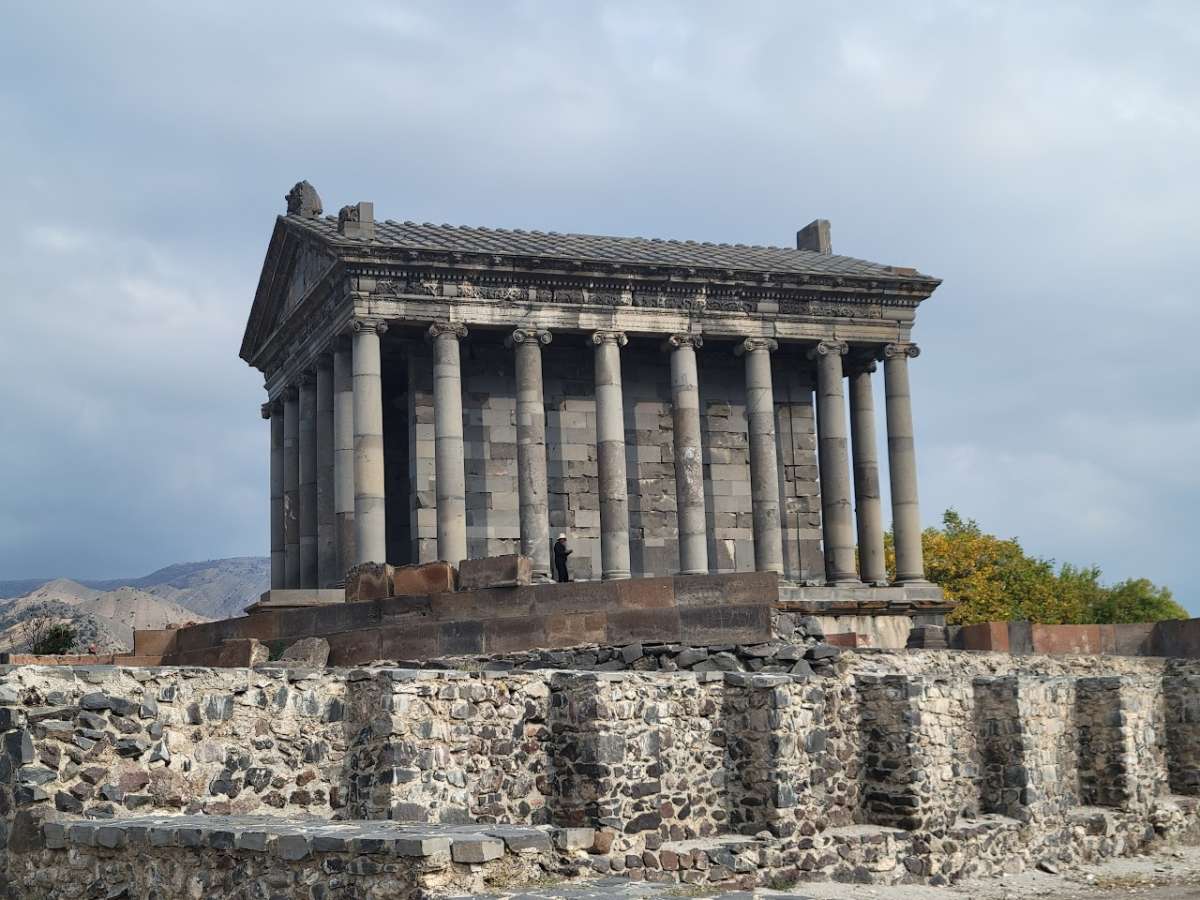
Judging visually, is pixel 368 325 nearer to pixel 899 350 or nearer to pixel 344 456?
pixel 344 456

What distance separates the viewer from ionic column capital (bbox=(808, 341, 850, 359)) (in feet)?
123

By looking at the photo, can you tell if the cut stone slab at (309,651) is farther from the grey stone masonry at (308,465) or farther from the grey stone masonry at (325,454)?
the grey stone masonry at (308,465)

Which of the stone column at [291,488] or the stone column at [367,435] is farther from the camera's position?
the stone column at [291,488]

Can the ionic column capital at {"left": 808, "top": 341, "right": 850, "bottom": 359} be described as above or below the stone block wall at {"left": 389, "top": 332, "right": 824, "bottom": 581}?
above

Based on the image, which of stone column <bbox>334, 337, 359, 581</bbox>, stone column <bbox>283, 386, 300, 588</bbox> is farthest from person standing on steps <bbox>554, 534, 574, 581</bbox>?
stone column <bbox>283, 386, 300, 588</bbox>

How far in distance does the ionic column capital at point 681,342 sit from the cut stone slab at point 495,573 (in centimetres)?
1218

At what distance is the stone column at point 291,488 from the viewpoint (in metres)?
38.1

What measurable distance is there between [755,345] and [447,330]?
7.61 meters

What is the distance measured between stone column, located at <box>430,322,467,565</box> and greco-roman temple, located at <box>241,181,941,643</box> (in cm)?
5

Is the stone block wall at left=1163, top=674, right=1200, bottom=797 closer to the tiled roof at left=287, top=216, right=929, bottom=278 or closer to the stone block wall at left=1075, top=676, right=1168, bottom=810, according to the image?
the stone block wall at left=1075, top=676, right=1168, bottom=810

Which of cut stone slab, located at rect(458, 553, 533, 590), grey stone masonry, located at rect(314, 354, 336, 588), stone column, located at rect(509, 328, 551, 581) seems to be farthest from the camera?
grey stone masonry, located at rect(314, 354, 336, 588)

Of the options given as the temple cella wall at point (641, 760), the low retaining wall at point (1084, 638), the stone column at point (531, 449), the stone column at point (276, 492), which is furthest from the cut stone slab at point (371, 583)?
the stone column at point (276, 492)

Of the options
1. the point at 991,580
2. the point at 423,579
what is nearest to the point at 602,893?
the point at 423,579

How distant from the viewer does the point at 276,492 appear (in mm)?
40062
